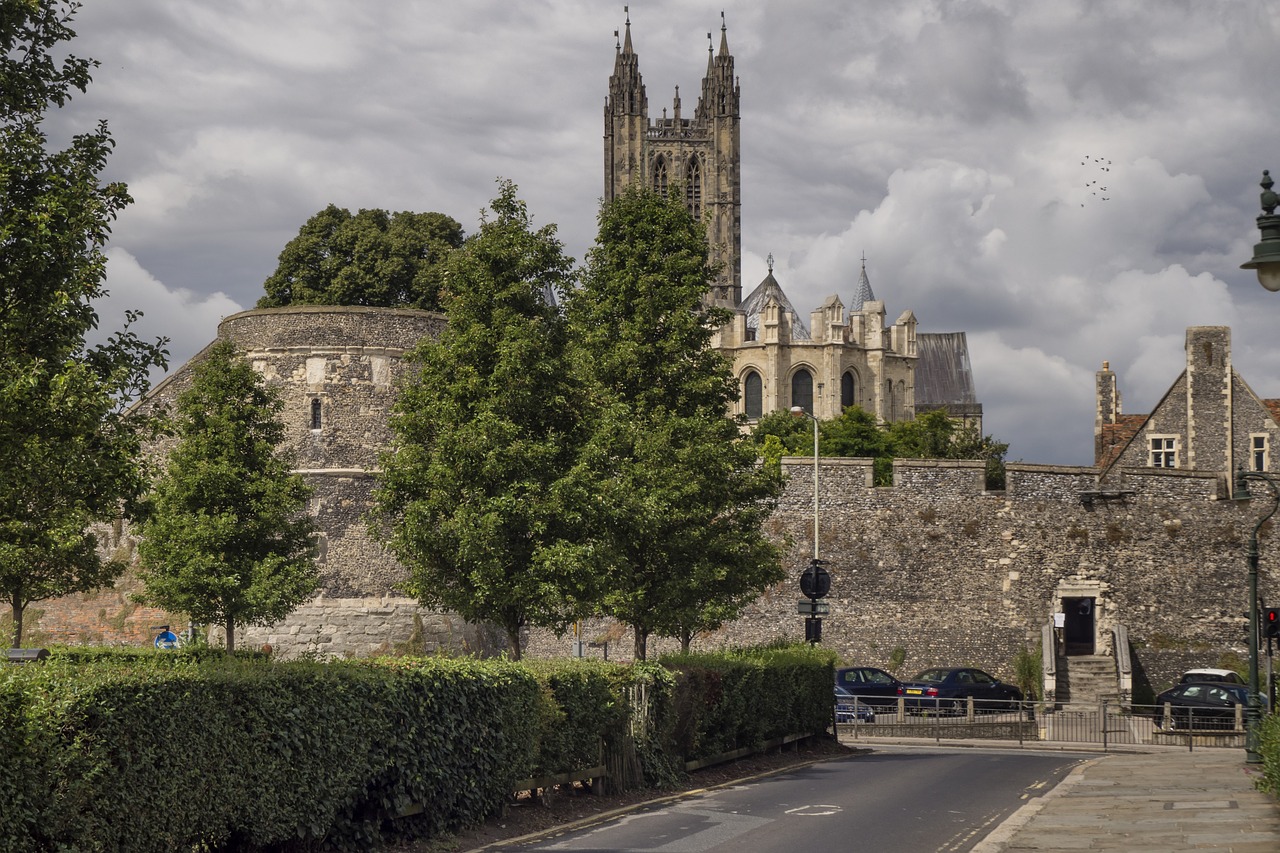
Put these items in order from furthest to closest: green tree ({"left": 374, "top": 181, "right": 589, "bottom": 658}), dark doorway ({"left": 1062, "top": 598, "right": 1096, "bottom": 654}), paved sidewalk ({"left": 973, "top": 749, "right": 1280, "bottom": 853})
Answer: dark doorway ({"left": 1062, "top": 598, "right": 1096, "bottom": 654}), green tree ({"left": 374, "top": 181, "right": 589, "bottom": 658}), paved sidewalk ({"left": 973, "top": 749, "right": 1280, "bottom": 853})

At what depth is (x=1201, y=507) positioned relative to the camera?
45.3 meters

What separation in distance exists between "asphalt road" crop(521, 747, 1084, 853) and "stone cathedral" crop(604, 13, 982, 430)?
75601 mm

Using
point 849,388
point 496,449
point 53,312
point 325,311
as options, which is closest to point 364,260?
point 325,311

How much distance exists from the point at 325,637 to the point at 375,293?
19.0m

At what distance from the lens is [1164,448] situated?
52750mm

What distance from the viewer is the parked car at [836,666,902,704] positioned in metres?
39.1

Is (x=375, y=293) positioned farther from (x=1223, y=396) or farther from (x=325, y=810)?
(x=325, y=810)

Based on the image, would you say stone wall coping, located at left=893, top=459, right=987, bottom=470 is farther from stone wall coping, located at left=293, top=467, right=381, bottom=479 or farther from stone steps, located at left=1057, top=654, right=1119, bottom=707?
stone wall coping, located at left=293, top=467, right=381, bottom=479

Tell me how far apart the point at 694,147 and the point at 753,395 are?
33.1 meters

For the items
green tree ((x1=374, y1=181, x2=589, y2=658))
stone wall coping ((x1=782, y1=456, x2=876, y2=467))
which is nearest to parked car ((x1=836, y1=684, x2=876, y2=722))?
stone wall coping ((x1=782, y1=456, x2=876, y2=467))

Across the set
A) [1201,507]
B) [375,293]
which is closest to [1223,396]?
[1201,507]

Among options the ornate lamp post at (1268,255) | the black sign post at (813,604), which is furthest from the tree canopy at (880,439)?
the ornate lamp post at (1268,255)

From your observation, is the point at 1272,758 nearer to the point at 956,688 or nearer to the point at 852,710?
the point at 852,710

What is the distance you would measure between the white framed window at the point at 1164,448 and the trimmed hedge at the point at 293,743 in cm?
3772
